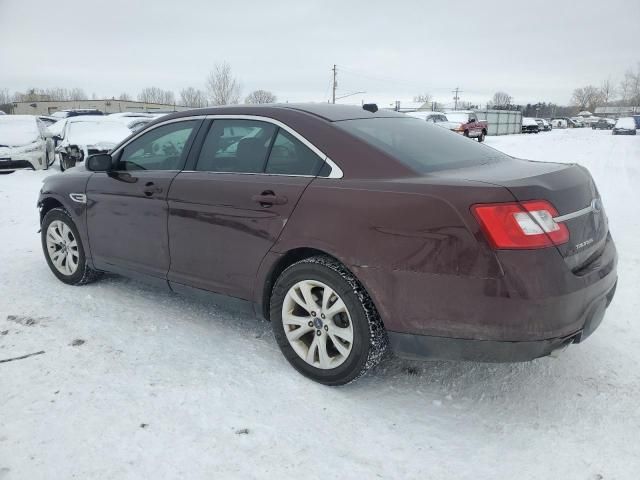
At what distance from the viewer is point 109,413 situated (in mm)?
2641

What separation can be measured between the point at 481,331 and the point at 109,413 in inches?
75.3

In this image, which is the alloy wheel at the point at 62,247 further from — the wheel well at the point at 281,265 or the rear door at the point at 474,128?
the rear door at the point at 474,128

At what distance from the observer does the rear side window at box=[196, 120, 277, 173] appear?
10.7 ft

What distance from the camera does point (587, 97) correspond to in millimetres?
123000

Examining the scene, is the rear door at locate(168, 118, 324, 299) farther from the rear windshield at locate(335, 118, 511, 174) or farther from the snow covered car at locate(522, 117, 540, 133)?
the snow covered car at locate(522, 117, 540, 133)

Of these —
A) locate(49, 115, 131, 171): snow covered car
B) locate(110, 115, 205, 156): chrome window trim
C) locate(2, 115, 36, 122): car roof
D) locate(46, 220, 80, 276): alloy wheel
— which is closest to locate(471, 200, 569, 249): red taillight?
locate(110, 115, 205, 156): chrome window trim

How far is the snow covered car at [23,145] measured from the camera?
12305 mm

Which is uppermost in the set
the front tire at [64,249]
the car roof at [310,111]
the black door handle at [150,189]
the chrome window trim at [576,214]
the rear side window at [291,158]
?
the car roof at [310,111]

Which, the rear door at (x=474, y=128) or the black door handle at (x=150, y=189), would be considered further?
the rear door at (x=474, y=128)

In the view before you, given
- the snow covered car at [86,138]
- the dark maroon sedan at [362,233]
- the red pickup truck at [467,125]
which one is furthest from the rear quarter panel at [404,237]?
the red pickup truck at [467,125]

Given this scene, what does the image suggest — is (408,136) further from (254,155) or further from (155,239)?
(155,239)

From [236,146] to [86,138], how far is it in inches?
454

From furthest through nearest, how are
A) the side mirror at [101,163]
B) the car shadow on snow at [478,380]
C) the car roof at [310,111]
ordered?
1. the side mirror at [101,163]
2. the car roof at [310,111]
3. the car shadow on snow at [478,380]

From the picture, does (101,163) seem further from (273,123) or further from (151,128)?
(273,123)
